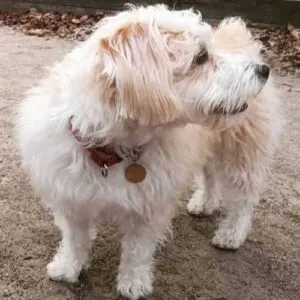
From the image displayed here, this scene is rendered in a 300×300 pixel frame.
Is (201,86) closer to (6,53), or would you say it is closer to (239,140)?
(239,140)

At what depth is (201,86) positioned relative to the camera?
2.19 metres

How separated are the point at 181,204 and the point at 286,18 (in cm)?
360

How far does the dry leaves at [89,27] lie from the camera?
6025 millimetres

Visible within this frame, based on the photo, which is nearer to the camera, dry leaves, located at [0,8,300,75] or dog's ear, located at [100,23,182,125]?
dog's ear, located at [100,23,182,125]

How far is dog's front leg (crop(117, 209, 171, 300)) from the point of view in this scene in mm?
2719

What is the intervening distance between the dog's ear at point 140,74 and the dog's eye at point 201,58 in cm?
16

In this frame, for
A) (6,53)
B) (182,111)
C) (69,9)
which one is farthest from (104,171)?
(69,9)

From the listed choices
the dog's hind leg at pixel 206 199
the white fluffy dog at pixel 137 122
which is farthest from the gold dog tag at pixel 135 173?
the dog's hind leg at pixel 206 199

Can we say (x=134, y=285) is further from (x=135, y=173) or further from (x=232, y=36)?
(x=232, y=36)

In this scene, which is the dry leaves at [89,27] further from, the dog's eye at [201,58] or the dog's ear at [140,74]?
the dog's ear at [140,74]

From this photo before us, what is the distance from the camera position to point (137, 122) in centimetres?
218

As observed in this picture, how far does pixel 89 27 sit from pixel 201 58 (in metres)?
3.91

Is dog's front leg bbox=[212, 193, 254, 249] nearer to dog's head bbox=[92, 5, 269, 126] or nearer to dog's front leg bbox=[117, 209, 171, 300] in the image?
dog's front leg bbox=[117, 209, 171, 300]

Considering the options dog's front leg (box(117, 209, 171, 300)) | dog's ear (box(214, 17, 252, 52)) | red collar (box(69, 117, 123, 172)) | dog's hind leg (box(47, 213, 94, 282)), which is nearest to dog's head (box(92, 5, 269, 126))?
dog's ear (box(214, 17, 252, 52))
